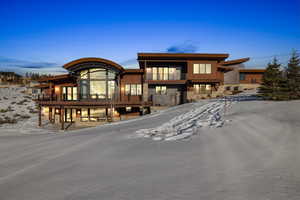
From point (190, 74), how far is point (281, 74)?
36.2 ft

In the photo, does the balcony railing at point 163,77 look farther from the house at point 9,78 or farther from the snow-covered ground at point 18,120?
the house at point 9,78

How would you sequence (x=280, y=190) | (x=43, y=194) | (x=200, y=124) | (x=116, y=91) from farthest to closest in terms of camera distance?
(x=116, y=91) < (x=200, y=124) < (x=43, y=194) < (x=280, y=190)

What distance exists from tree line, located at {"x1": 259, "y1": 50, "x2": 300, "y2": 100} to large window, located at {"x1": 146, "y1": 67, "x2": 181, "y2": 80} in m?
11.9

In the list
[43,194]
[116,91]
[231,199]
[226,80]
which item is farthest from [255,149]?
[226,80]

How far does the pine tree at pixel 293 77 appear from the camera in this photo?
12688mm

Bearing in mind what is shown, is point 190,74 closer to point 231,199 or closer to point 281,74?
point 281,74

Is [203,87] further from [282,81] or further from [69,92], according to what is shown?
[69,92]

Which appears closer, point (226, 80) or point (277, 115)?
point (277, 115)

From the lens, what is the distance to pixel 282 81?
A: 1273 cm

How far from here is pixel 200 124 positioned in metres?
8.12

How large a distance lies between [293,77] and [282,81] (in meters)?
1.07

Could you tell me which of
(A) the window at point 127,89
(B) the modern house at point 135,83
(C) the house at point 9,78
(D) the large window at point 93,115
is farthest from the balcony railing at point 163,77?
(C) the house at point 9,78

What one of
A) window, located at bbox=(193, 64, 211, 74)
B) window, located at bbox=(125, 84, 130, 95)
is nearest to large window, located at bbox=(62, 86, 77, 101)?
window, located at bbox=(125, 84, 130, 95)

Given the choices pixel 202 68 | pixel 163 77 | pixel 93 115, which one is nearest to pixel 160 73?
pixel 163 77
